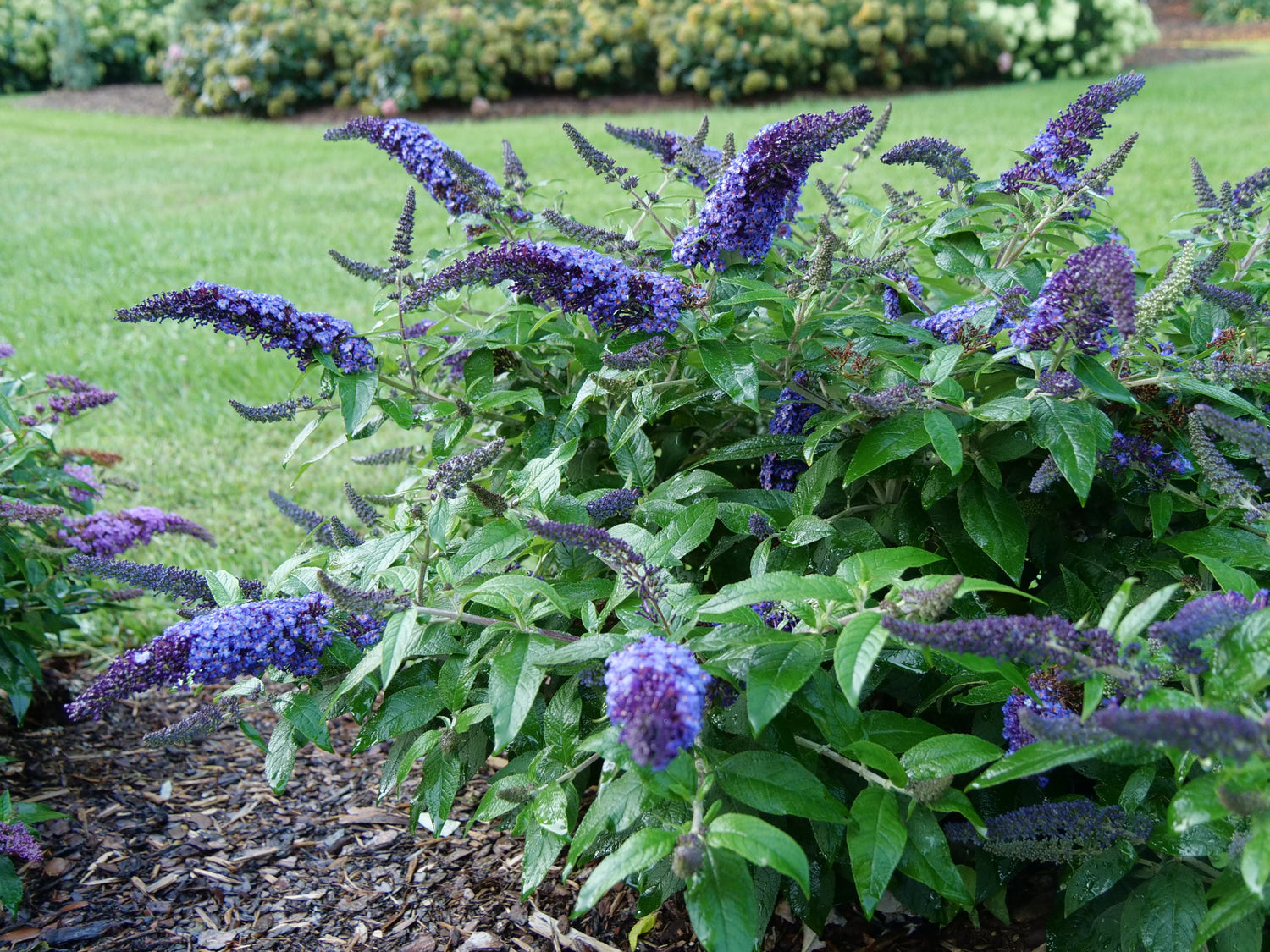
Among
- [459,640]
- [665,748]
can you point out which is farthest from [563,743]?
[665,748]

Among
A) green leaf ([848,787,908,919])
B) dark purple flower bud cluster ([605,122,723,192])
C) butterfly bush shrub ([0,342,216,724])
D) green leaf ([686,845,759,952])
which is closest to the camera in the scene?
green leaf ([686,845,759,952])

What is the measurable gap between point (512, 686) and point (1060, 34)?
597 inches

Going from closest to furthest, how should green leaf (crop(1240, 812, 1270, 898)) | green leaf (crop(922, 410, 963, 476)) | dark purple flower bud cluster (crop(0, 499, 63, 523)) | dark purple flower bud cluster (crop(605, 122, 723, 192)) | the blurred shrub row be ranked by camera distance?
green leaf (crop(1240, 812, 1270, 898)) → green leaf (crop(922, 410, 963, 476)) → dark purple flower bud cluster (crop(605, 122, 723, 192)) → dark purple flower bud cluster (crop(0, 499, 63, 523)) → the blurred shrub row

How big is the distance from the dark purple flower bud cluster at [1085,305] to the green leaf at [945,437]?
7.4 inches

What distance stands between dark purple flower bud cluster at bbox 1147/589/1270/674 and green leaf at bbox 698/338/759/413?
2.83ft

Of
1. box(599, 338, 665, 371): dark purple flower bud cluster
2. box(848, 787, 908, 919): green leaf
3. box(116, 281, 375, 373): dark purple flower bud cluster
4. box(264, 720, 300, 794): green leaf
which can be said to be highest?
box(116, 281, 375, 373): dark purple flower bud cluster

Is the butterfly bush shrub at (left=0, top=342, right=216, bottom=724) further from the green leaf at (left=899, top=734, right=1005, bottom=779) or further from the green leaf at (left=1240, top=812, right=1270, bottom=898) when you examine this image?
the green leaf at (left=1240, top=812, right=1270, bottom=898)

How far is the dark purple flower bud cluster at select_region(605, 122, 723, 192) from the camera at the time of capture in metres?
2.41

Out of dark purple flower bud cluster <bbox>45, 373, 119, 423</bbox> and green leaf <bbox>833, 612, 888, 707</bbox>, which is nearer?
green leaf <bbox>833, 612, 888, 707</bbox>

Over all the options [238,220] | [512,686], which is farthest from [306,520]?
[238,220]

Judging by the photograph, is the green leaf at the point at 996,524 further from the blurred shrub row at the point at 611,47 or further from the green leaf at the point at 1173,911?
the blurred shrub row at the point at 611,47

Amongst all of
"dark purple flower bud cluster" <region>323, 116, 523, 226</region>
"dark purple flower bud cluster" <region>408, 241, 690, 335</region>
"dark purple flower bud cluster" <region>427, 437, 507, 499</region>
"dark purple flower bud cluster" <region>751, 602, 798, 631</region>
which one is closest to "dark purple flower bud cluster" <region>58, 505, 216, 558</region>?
"dark purple flower bud cluster" <region>323, 116, 523, 226</region>

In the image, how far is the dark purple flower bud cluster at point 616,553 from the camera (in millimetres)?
1556

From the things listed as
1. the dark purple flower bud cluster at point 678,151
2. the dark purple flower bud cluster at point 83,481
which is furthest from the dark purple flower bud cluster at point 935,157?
the dark purple flower bud cluster at point 83,481
